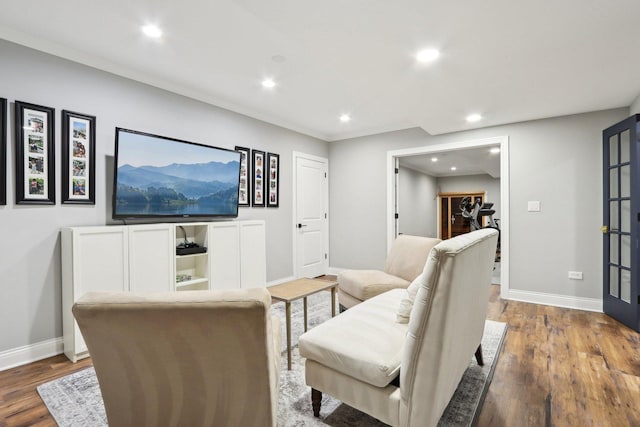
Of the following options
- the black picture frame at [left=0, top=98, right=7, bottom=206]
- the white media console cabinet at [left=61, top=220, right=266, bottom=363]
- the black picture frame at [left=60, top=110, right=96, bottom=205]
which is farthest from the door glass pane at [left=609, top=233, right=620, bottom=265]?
the black picture frame at [left=0, top=98, right=7, bottom=206]

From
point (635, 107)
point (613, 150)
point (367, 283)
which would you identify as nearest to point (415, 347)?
point (367, 283)

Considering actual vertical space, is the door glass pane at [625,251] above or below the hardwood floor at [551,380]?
above

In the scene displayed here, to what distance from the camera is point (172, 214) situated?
3.15 meters

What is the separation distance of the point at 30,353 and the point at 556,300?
5.29 m

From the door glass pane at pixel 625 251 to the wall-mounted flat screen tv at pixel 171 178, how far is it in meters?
4.20

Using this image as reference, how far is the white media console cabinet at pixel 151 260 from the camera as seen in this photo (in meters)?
2.37

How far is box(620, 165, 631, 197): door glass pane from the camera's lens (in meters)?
3.16

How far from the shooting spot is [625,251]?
3205 millimetres

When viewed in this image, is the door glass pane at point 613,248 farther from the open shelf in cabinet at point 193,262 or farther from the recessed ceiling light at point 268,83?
the open shelf in cabinet at point 193,262

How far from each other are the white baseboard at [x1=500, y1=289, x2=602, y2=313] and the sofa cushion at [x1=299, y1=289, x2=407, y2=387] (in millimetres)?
2917

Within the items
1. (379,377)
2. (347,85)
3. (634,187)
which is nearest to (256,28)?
(347,85)

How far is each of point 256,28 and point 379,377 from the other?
2.35m

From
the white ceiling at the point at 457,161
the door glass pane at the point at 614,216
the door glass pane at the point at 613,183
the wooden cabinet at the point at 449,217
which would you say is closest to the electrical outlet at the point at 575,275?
the door glass pane at the point at 614,216

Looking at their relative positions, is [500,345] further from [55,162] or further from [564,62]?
[55,162]
